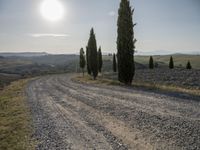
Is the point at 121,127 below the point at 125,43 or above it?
below

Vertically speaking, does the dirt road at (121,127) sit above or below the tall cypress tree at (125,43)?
below

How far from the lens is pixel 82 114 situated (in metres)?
15.6

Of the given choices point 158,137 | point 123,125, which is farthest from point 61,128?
point 158,137

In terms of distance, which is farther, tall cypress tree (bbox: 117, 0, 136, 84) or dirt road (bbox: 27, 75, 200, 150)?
tall cypress tree (bbox: 117, 0, 136, 84)

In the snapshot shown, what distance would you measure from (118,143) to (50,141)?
2.77 metres

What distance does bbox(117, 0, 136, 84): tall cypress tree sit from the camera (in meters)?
33.9

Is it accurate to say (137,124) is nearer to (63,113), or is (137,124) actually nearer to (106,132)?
(106,132)

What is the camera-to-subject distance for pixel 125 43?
3419 centimetres

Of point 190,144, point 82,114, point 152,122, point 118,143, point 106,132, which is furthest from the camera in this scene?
point 82,114

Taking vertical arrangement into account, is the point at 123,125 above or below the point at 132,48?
below

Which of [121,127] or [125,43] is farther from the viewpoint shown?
[125,43]

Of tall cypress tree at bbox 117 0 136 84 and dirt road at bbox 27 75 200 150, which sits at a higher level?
tall cypress tree at bbox 117 0 136 84

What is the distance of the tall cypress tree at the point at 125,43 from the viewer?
1334 inches

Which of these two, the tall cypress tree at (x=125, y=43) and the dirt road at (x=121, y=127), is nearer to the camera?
the dirt road at (x=121, y=127)
